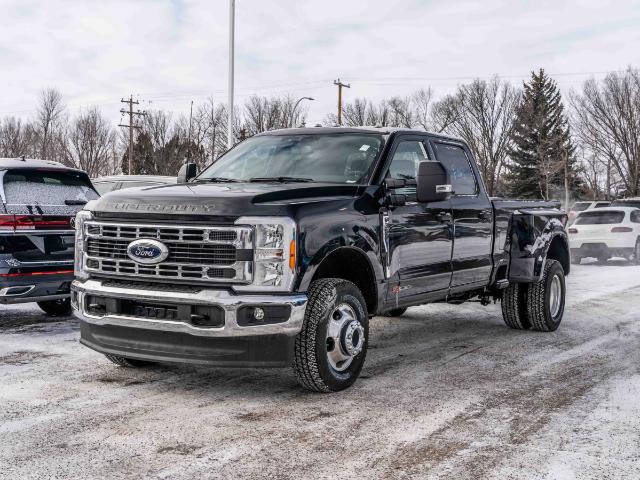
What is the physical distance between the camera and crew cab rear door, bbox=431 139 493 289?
6.92 meters

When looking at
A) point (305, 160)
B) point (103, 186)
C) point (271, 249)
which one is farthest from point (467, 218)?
Answer: point (103, 186)

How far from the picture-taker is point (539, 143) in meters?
58.1

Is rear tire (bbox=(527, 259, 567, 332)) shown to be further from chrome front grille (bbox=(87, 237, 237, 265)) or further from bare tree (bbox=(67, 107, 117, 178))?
bare tree (bbox=(67, 107, 117, 178))

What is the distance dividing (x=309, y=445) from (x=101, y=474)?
113 centimetres

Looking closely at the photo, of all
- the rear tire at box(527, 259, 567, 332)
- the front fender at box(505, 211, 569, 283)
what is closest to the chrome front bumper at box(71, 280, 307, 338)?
the front fender at box(505, 211, 569, 283)

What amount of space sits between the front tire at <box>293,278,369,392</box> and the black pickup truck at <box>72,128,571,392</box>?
0.4 inches

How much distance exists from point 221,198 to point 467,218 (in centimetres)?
286

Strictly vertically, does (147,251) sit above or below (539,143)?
below

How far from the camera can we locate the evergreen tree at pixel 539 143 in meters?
57.0

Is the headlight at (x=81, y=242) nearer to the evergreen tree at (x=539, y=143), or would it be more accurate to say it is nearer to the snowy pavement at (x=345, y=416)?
the snowy pavement at (x=345, y=416)

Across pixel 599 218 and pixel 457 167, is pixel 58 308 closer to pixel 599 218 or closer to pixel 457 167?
pixel 457 167

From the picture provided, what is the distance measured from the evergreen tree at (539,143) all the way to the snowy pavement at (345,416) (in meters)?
51.9

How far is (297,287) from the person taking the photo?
500cm

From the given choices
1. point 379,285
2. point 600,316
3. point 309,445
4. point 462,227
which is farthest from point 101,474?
point 600,316
